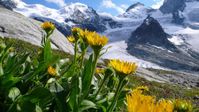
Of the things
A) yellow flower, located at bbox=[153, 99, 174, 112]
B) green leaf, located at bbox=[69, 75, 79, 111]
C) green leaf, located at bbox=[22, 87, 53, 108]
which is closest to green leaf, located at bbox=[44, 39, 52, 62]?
green leaf, located at bbox=[22, 87, 53, 108]

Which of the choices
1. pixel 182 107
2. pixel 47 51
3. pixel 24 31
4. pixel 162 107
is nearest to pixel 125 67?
pixel 182 107

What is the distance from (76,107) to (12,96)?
2.58 feet

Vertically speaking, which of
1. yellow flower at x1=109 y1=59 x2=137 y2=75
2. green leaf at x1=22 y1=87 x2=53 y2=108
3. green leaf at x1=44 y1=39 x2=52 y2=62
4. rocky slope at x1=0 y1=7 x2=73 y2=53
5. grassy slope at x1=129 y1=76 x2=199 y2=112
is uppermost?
yellow flower at x1=109 y1=59 x2=137 y2=75

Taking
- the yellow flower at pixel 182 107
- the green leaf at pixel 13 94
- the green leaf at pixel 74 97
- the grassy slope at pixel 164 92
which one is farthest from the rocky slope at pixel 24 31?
the yellow flower at pixel 182 107

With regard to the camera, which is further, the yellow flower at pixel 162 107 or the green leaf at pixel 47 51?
the green leaf at pixel 47 51

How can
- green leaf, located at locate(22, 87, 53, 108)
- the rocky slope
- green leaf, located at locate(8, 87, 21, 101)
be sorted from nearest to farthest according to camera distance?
green leaf, located at locate(22, 87, 53, 108)
green leaf, located at locate(8, 87, 21, 101)
the rocky slope

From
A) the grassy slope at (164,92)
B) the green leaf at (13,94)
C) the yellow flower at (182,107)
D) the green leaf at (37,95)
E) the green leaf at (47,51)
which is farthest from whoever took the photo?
the grassy slope at (164,92)

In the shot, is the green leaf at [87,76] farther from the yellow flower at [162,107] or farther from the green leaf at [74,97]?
the yellow flower at [162,107]

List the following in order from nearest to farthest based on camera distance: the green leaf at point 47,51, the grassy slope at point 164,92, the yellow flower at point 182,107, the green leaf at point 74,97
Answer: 1. the yellow flower at point 182,107
2. the green leaf at point 74,97
3. the green leaf at point 47,51
4. the grassy slope at point 164,92

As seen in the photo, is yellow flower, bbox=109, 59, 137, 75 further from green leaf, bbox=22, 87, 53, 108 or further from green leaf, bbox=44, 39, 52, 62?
green leaf, bbox=44, 39, 52, 62

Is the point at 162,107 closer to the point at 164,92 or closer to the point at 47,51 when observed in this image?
the point at 47,51

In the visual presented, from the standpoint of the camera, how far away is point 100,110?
3652 mm

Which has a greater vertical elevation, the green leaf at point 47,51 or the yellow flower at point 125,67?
the yellow flower at point 125,67

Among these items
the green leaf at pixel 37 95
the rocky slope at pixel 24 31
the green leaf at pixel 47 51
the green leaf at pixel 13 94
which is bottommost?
the rocky slope at pixel 24 31
